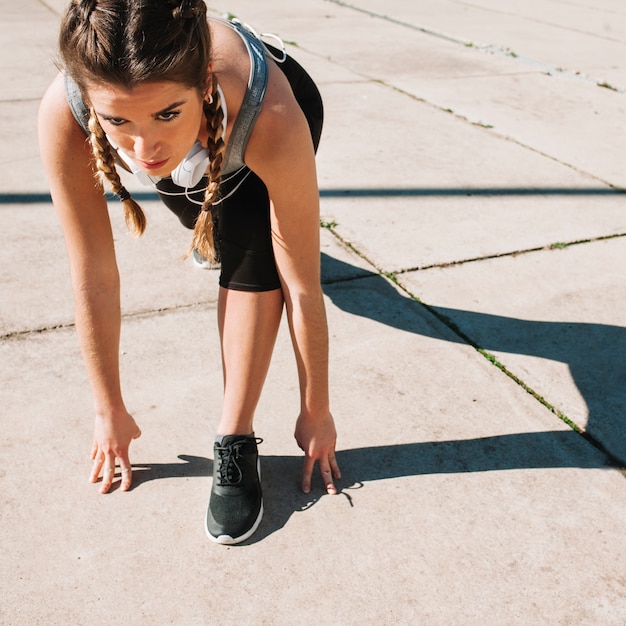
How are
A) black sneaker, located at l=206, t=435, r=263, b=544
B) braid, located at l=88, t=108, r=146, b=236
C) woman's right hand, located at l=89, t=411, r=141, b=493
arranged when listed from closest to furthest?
braid, located at l=88, t=108, r=146, b=236, black sneaker, located at l=206, t=435, r=263, b=544, woman's right hand, located at l=89, t=411, r=141, b=493

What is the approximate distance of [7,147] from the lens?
438 cm

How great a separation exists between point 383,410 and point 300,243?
74 centimetres

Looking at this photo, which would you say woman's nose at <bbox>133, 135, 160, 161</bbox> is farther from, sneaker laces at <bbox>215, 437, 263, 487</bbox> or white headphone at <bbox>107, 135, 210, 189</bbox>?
sneaker laces at <bbox>215, 437, 263, 487</bbox>

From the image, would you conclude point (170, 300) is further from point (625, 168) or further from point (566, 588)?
point (625, 168)

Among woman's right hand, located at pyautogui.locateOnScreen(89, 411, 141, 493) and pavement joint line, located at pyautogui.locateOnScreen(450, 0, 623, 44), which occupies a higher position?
woman's right hand, located at pyautogui.locateOnScreen(89, 411, 141, 493)

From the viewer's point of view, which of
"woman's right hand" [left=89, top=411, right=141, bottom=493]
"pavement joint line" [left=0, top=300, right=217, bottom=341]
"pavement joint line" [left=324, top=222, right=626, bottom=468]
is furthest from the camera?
"pavement joint line" [left=0, top=300, right=217, bottom=341]

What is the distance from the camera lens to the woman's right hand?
6.80ft

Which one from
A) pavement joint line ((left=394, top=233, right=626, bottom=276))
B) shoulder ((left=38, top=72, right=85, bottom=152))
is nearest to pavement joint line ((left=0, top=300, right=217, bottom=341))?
pavement joint line ((left=394, top=233, right=626, bottom=276))

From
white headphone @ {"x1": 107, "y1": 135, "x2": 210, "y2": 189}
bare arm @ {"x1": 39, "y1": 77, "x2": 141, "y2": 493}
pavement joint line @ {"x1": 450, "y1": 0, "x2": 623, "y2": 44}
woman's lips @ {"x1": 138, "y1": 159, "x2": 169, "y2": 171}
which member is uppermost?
woman's lips @ {"x1": 138, "y1": 159, "x2": 169, "y2": 171}

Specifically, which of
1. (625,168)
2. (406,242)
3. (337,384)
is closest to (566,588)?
(337,384)

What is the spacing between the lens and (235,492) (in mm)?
2014

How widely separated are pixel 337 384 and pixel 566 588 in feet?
3.17

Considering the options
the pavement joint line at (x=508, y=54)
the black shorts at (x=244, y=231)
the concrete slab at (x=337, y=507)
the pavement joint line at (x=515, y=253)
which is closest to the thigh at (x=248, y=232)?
the black shorts at (x=244, y=231)

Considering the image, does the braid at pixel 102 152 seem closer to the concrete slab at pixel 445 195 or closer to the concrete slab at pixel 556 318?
the concrete slab at pixel 556 318
